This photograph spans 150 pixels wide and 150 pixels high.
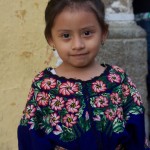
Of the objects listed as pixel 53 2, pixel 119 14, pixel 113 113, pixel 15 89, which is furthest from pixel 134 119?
pixel 15 89

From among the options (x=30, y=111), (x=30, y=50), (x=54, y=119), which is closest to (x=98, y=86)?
(x=54, y=119)

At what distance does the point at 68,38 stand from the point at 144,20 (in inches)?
90.2

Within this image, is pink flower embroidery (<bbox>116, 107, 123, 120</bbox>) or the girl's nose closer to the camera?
the girl's nose

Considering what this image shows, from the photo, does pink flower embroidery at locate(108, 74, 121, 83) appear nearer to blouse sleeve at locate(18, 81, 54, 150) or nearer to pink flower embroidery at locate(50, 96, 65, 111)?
pink flower embroidery at locate(50, 96, 65, 111)

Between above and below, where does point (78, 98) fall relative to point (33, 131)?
above

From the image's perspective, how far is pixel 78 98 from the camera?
2.62 m

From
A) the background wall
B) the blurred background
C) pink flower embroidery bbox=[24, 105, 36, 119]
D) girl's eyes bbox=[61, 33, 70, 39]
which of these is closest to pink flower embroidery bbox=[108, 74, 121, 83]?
girl's eyes bbox=[61, 33, 70, 39]

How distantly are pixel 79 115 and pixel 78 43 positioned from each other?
407mm

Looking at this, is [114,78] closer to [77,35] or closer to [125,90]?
[125,90]

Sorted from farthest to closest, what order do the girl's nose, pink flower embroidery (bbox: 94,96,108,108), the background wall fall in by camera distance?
the background wall, pink flower embroidery (bbox: 94,96,108,108), the girl's nose

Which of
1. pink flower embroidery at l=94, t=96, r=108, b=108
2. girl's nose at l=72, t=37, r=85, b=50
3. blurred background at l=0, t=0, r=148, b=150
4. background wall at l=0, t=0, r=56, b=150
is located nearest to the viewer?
girl's nose at l=72, t=37, r=85, b=50

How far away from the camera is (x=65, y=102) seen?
261cm

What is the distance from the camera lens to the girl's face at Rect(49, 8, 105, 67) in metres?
2.53

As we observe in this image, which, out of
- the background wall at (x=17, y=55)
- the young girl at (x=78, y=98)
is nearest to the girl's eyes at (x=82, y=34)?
the young girl at (x=78, y=98)
